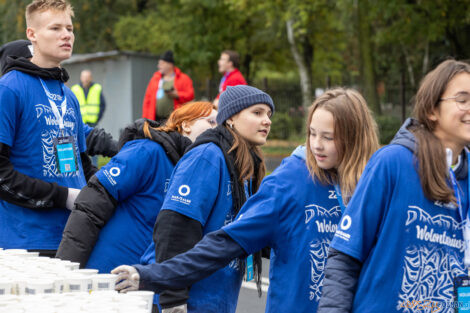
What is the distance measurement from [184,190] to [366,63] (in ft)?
70.9

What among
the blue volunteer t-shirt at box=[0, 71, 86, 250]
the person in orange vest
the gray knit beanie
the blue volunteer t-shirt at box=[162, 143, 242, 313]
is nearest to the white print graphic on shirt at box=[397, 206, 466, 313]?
the blue volunteer t-shirt at box=[162, 143, 242, 313]

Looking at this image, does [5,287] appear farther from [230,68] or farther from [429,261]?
[230,68]

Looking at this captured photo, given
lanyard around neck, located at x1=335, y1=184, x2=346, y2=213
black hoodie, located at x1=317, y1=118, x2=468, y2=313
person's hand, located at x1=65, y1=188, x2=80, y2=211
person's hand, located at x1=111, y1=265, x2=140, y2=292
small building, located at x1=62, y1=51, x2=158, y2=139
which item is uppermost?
lanyard around neck, located at x1=335, y1=184, x2=346, y2=213

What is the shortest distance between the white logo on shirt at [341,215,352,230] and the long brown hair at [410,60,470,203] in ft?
0.96

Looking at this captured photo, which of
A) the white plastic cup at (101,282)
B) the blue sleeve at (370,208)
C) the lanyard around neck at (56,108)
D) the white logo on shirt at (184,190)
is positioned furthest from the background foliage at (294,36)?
the white plastic cup at (101,282)

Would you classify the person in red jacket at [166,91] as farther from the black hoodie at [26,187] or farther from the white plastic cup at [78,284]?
the white plastic cup at [78,284]

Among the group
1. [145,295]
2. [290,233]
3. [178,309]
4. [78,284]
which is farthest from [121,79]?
[145,295]

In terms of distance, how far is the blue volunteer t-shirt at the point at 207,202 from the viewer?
143 inches

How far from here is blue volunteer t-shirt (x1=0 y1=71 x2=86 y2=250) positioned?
4.19 m

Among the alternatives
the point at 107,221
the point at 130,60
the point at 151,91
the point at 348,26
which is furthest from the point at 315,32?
the point at 107,221

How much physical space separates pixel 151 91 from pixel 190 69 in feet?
68.7

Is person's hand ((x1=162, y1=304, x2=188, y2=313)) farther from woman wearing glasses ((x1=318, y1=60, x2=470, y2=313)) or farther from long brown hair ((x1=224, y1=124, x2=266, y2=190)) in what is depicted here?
woman wearing glasses ((x1=318, y1=60, x2=470, y2=313))

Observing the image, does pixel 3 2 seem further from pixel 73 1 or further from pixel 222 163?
pixel 222 163

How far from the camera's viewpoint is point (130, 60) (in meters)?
26.5
